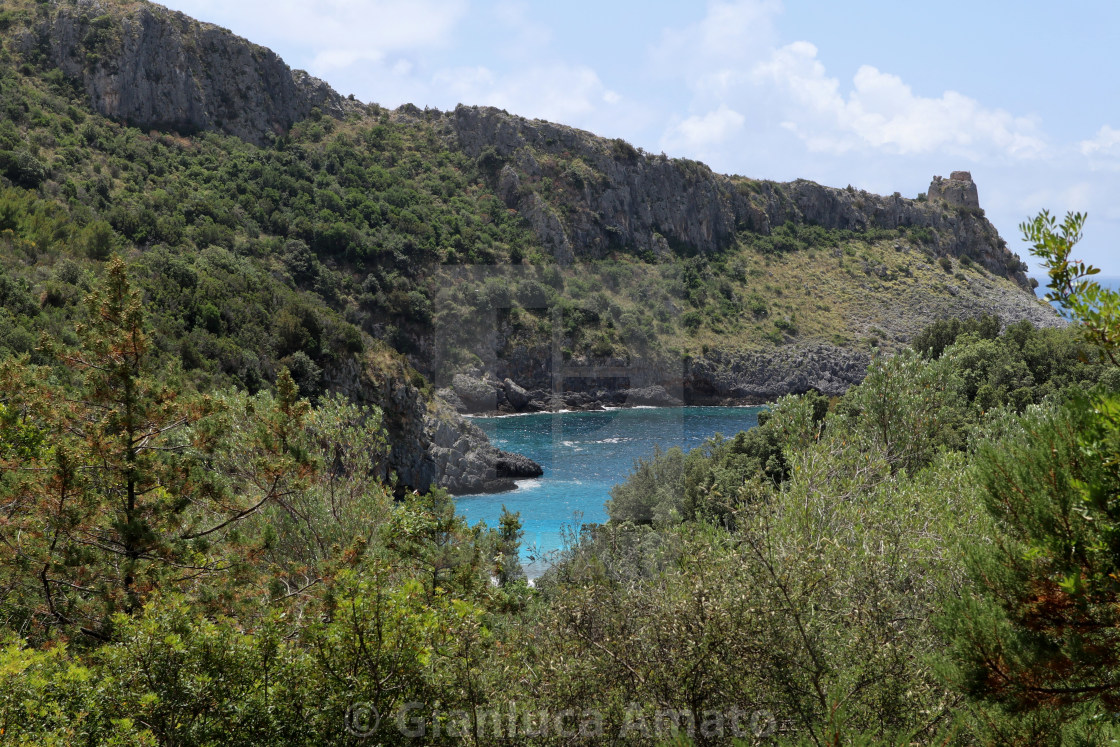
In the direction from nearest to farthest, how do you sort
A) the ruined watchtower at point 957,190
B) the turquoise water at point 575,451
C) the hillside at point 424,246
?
the hillside at point 424,246 → the turquoise water at point 575,451 → the ruined watchtower at point 957,190

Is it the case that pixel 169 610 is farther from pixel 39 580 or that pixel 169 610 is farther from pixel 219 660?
pixel 39 580

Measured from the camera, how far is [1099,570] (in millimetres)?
3289

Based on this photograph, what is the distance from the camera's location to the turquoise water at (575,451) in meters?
31.3

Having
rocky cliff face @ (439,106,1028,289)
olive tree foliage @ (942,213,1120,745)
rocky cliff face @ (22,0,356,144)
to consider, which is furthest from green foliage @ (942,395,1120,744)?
rocky cliff face @ (439,106,1028,289)

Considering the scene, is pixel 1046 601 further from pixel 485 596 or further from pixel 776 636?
pixel 485 596

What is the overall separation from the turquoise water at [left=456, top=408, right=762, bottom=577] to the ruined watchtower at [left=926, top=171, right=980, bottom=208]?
63284 mm

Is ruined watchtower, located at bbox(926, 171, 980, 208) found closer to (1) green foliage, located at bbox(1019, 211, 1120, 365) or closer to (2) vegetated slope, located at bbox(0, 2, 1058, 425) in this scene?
(2) vegetated slope, located at bbox(0, 2, 1058, 425)

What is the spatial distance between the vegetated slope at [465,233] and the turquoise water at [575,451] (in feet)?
13.0

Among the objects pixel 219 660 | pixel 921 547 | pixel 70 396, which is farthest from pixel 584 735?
pixel 70 396

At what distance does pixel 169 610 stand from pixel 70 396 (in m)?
2.97

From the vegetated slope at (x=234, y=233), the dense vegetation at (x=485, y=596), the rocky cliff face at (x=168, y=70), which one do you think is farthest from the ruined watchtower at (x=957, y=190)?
the dense vegetation at (x=485, y=596)

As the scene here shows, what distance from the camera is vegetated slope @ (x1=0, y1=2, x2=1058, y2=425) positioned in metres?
42.5
